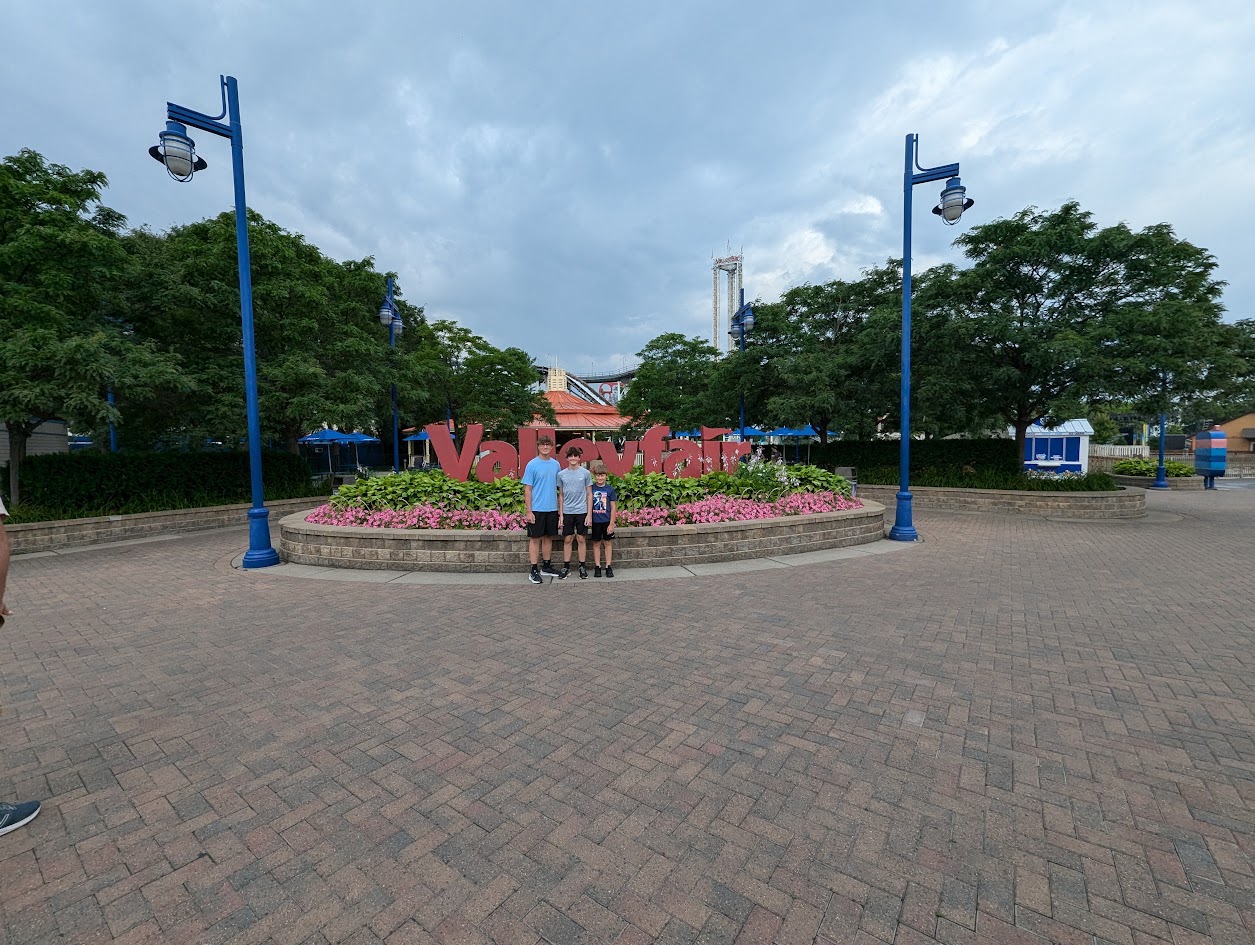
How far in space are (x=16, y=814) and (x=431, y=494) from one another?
22.1 feet

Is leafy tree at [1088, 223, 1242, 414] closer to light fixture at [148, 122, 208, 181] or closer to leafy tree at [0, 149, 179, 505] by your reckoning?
light fixture at [148, 122, 208, 181]

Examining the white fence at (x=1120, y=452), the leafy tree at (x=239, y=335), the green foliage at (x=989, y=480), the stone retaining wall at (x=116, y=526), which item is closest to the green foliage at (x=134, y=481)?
the stone retaining wall at (x=116, y=526)

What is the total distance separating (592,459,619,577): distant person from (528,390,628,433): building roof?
2879 cm

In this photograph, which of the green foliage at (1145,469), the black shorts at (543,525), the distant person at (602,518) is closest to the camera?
the black shorts at (543,525)

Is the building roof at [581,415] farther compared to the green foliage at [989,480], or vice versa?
the building roof at [581,415]

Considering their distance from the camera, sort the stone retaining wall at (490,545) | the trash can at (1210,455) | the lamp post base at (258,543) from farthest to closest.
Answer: the trash can at (1210,455) → the lamp post base at (258,543) → the stone retaining wall at (490,545)

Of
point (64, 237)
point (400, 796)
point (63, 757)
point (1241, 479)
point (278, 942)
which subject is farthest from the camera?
point (1241, 479)

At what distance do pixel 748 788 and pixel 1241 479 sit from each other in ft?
128

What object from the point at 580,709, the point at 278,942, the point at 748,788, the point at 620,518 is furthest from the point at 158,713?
the point at 620,518

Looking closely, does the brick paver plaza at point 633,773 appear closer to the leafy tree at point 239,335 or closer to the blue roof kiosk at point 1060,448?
the leafy tree at point 239,335

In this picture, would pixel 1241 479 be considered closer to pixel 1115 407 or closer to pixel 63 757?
pixel 1115 407

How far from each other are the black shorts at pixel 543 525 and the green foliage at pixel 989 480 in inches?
531

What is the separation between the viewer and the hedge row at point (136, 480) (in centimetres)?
1084

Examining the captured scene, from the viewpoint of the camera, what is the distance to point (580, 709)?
12.3 feet
